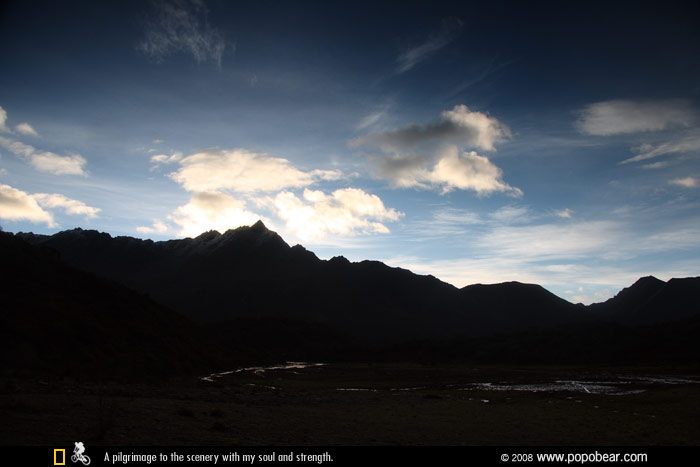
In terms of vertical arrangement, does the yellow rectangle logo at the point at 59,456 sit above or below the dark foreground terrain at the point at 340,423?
above

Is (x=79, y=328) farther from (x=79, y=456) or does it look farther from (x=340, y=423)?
(x=79, y=456)

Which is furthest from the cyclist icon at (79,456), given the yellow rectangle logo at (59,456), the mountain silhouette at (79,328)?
the mountain silhouette at (79,328)

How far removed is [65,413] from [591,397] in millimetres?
43159

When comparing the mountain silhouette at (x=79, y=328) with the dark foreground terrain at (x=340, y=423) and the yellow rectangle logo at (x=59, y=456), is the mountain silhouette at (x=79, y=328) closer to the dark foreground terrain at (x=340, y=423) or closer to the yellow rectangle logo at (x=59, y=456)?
the dark foreground terrain at (x=340, y=423)

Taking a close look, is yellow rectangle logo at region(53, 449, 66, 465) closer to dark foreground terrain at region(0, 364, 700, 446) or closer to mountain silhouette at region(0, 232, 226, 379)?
dark foreground terrain at region(0, 364, 700, 446)

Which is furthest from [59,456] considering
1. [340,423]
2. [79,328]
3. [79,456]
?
[79,328]

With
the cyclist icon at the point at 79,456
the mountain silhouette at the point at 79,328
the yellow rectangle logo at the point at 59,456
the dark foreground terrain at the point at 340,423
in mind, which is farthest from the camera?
the mountain silhouette at the point at 79,328

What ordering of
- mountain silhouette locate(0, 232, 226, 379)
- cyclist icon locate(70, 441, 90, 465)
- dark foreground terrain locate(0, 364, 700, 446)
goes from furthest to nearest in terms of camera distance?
1. mountain silhouette locate(0, 232, 226, 379)
2. dark foreground terrain locate(0, 364, 700, 446)
3. cyclist icon locate(70, 441, 90, 465)

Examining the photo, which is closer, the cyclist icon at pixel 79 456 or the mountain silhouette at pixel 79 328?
the cyclist icon at pixel 79 456

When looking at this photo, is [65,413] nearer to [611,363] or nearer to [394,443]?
[394,443]

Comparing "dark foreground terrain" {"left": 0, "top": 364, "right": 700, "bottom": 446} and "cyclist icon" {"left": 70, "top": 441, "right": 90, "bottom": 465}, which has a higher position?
"cyclist icon" {"left": 70, "top": 441, "right": 90, "bottom": 465}

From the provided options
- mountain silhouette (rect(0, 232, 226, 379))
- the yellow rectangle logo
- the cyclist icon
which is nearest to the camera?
the yellow rectangle logo

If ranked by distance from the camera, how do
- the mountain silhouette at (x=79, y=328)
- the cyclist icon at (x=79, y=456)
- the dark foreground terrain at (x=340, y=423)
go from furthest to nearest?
the mountain silhouette at (x=79, y=328) → the dark foreground terrain at (x=340, y=423) → the cyclist icon at (x=79, y=456)

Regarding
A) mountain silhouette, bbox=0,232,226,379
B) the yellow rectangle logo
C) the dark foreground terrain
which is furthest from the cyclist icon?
mountain silhouette, bbox=0,232,226,379
